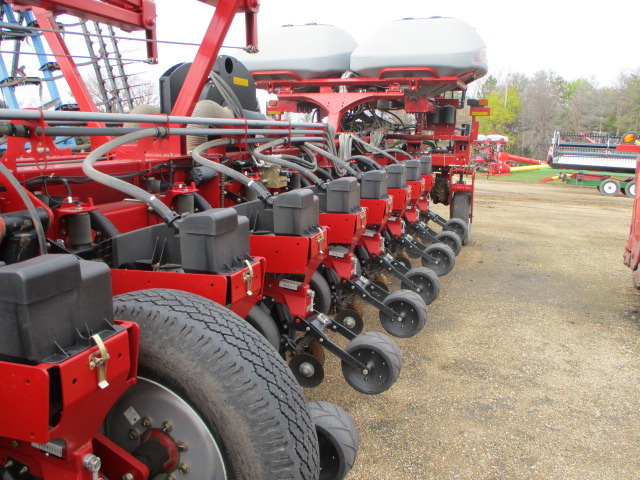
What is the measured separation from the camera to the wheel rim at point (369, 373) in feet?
7.57

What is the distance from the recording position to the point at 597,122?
33656 millimetres

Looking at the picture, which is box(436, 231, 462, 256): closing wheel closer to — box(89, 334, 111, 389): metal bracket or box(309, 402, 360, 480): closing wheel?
box(309, 402, 360, 480): closing wheel

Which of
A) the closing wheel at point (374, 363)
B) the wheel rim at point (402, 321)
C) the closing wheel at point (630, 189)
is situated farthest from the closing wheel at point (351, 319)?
the closing wheel at point (630, 189)

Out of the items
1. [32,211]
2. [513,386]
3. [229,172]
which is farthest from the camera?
[513,386]

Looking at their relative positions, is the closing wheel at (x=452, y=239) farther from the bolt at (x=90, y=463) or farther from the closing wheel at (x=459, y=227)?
the bolt at (x=90, y=463)

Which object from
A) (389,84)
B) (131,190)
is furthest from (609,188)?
(131,190)

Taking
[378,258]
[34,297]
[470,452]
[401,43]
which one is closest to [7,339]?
[34,297]

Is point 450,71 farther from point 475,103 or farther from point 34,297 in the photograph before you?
point 34,297

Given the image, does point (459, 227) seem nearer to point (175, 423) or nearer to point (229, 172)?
point (229, 172)

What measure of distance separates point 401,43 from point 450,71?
57 centimetres

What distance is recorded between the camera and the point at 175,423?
1.22m

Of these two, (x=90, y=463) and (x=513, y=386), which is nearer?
(x=90, y=463)

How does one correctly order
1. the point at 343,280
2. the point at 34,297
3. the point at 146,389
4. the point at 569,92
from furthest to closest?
the point at 569,92 < the point at 343,280 < the point at 146,389 < the point at 34,297

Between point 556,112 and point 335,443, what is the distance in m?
39.9
